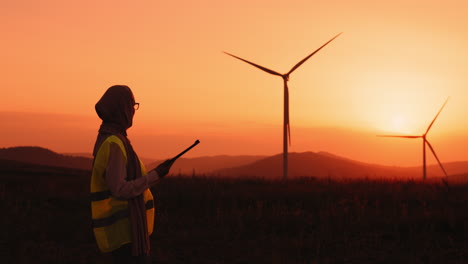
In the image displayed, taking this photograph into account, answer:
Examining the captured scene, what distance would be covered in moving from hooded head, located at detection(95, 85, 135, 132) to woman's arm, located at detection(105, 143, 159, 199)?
0.24 m

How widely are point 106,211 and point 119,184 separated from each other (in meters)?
0.27

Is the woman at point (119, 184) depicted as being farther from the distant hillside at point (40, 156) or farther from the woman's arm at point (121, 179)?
the distant hillside at point (40, 156)

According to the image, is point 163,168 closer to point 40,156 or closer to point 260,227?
point 260,227

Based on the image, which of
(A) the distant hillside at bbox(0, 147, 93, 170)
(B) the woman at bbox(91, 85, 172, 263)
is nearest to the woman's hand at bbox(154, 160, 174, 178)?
(B) the woman at bbox(91, 85, 172, 263)

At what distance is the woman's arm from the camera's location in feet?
14.8

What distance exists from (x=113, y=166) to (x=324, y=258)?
6.47 m

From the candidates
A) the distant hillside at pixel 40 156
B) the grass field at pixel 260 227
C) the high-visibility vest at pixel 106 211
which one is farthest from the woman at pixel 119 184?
the distant hillside at pixel 40 156

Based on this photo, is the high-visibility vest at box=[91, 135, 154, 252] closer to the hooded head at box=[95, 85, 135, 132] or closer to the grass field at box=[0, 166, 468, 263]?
the hooded head at box=[95, 85, 135, 132]

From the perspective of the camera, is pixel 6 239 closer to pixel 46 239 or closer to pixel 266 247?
pixel 46 239

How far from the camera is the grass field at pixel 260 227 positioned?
34.7 ft

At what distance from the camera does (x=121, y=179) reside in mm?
4531

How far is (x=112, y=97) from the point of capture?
4.72 m

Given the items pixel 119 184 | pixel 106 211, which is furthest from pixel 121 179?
pixel 106 211

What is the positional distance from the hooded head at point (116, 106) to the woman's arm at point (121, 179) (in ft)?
0.78
